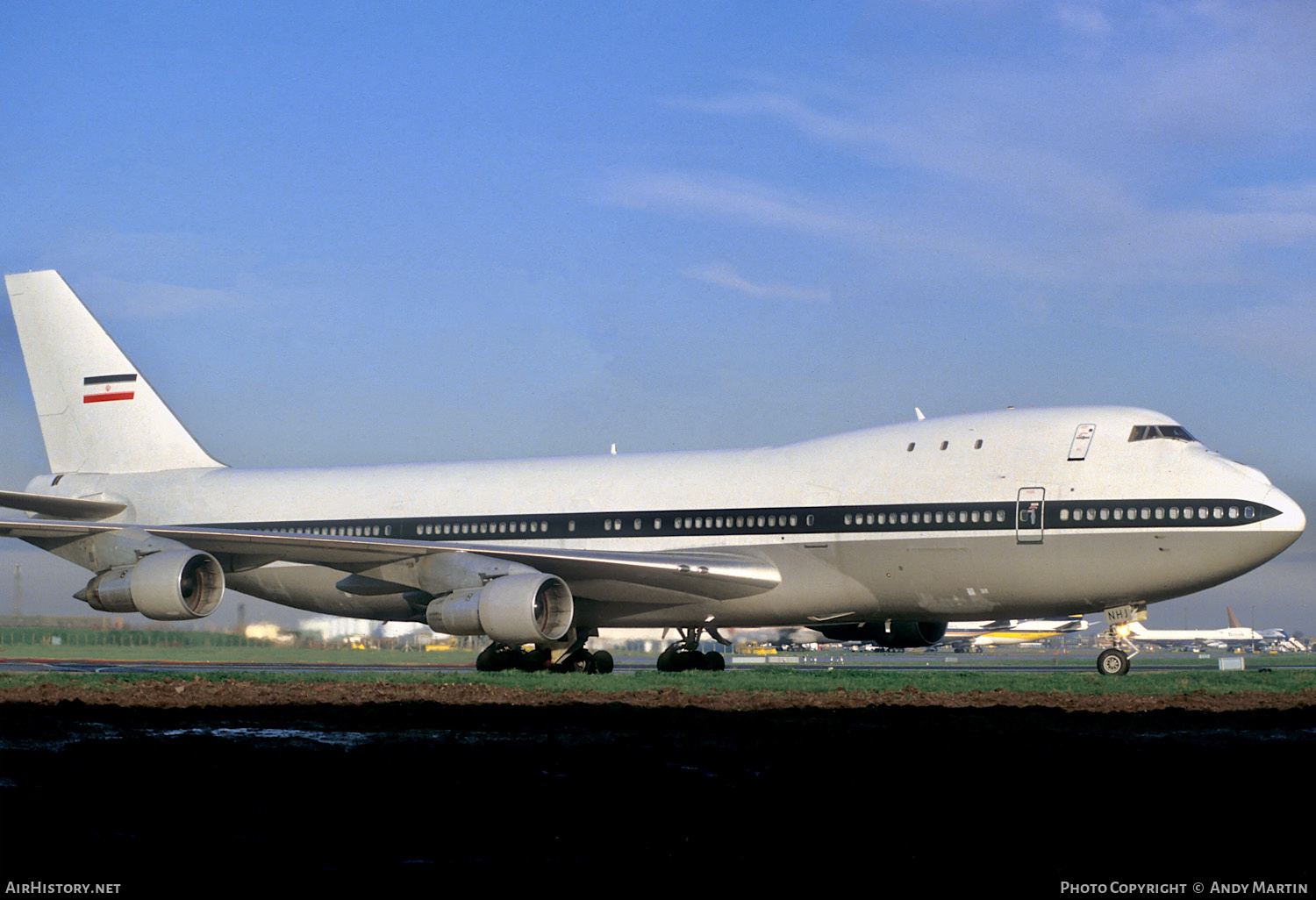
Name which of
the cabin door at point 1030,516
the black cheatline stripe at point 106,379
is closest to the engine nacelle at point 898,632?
the cabin door at point 1030,516

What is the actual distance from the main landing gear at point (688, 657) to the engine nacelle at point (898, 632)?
A: 8.91ft

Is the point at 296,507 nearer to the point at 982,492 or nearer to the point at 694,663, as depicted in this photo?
the point at 694,663

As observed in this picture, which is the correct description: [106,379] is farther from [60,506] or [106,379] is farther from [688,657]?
[688,657]

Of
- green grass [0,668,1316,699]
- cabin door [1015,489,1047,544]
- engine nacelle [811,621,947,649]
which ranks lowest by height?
green grass [0,668,1316,699]

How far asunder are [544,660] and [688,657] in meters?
3.29

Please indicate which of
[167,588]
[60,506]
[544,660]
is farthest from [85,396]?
[544,660]

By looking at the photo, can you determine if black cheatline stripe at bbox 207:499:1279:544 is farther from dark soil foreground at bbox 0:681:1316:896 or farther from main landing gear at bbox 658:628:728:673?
dark soil foreground at bbox 0:681:1316:896

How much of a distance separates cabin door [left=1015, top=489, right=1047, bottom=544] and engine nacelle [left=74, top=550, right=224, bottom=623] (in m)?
14.9

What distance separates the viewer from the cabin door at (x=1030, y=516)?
22422 millimetres

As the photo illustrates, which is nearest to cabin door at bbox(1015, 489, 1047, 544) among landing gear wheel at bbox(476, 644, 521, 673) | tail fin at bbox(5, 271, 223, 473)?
landing gear wheel at bbox(476, 644, 521, 673)

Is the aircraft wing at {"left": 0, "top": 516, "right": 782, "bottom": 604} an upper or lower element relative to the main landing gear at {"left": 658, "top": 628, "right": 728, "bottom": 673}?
upper

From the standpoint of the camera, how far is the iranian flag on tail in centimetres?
3266

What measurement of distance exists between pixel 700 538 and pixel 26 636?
24.0 metres

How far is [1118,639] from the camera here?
23719mm
